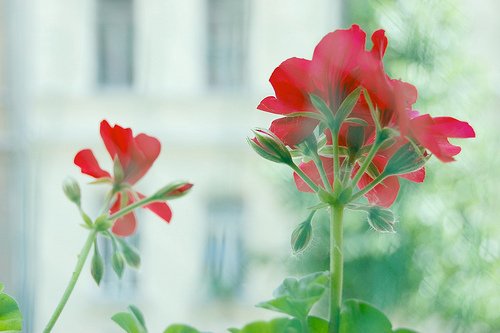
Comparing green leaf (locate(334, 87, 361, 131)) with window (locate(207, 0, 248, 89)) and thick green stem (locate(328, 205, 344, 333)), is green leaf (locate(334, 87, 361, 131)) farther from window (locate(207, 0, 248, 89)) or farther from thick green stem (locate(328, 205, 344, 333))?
window (locate(207, 0, 248, 89))

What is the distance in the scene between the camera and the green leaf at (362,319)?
135 millimetres

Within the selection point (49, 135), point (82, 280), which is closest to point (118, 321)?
point (82, 280)

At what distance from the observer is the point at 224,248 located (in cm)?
231

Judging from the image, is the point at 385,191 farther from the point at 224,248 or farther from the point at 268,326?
the point at 224,248

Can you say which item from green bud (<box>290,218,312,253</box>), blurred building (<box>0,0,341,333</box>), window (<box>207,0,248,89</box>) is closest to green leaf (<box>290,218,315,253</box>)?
green bud (<box>290,218,312,253</box>)

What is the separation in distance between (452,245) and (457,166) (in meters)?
0.12

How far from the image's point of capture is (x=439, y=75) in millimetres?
1138

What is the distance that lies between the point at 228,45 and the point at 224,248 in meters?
0.71

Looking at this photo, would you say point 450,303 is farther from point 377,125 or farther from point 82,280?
point 82,280

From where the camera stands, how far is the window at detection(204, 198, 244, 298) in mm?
1986

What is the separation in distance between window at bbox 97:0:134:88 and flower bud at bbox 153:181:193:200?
251 cm

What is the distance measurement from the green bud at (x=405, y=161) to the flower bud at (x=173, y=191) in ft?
0.12

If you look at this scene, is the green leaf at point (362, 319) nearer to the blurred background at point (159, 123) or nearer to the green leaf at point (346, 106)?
the green leaf at point (346, 106)

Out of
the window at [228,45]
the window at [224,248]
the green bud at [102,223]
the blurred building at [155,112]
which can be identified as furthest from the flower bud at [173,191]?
the window at [228,45]
